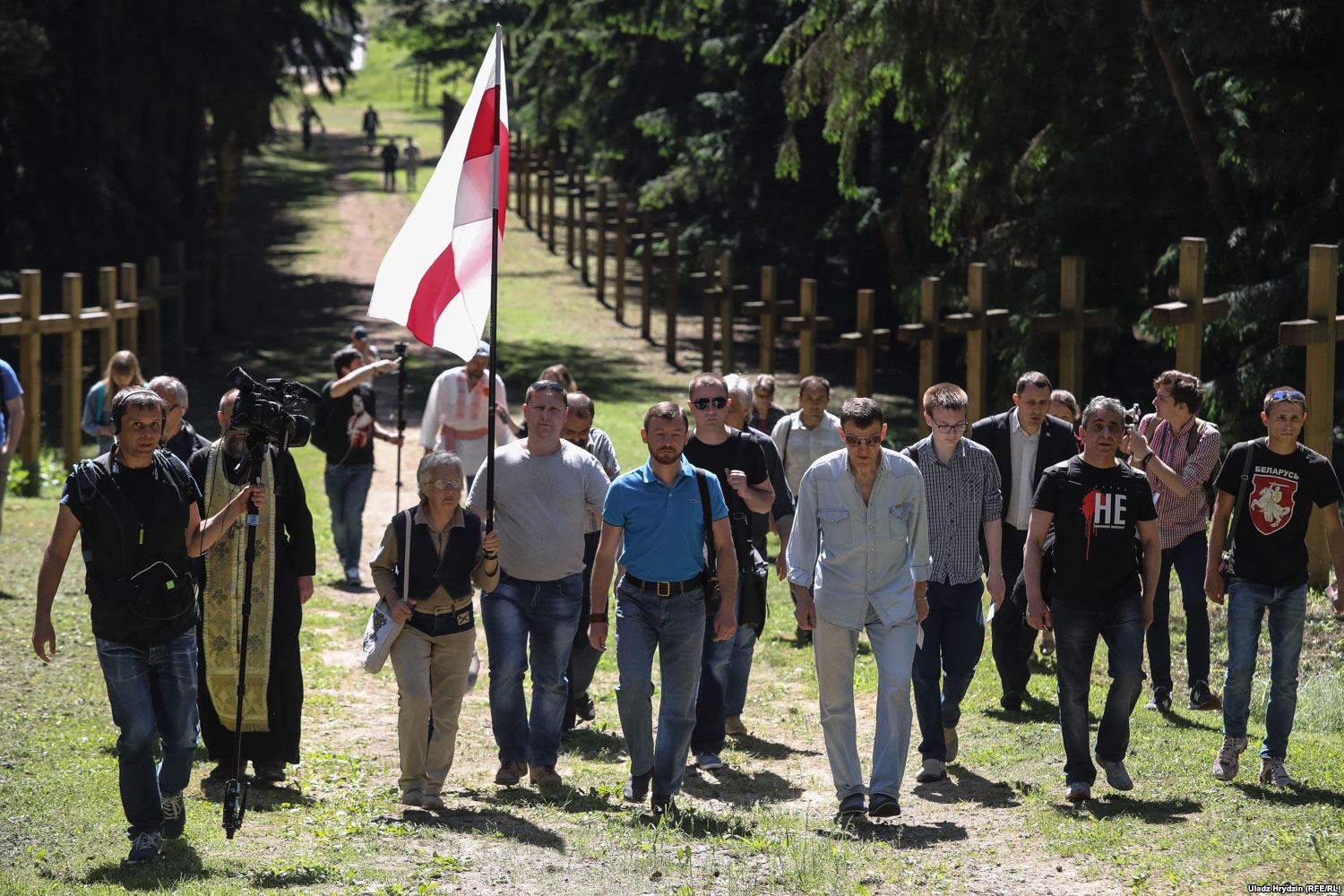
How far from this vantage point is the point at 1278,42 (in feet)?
48.7

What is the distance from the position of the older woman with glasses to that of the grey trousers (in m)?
1.57

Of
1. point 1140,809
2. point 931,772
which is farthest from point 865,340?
point 1140,809

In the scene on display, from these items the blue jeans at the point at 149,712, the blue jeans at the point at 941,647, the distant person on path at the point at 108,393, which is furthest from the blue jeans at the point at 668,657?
the distant person on path at the point at 108,393

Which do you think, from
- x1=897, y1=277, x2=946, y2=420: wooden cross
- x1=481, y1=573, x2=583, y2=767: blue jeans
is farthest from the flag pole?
x1=897, y1=277, x2=946, y2=420: wooden cross

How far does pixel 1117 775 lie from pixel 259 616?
13.1 ft

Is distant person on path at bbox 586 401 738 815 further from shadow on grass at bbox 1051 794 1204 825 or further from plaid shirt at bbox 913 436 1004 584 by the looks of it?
shadow on grass at bbox 1051 794 1204 825

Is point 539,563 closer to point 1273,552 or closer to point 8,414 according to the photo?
point 1273,552

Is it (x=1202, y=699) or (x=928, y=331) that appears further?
(x=928, y=331)

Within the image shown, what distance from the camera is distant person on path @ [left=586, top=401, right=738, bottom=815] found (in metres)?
7.68

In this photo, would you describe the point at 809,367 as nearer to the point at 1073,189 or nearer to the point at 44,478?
the point at 1073,189

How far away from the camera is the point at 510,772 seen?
8.39 m

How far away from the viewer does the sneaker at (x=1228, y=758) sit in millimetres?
8031

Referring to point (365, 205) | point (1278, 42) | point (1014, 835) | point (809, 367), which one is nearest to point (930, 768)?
point (1014, 835)

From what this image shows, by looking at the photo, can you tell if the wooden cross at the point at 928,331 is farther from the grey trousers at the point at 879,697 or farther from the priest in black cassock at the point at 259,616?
the priest in black cassock at the point at 259,616
